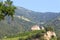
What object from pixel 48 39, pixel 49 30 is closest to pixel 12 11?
pixel 48 39

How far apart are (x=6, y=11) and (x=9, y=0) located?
163cm

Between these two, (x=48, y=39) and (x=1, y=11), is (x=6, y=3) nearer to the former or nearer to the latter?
(x=1, y=11)

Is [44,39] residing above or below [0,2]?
below

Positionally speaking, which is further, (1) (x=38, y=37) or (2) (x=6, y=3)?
(1) (x=38, y=37)

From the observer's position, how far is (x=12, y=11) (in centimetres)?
3372

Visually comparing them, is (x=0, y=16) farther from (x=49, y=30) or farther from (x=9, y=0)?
(x=49, y=30)

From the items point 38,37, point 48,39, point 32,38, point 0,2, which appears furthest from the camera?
point 32,38

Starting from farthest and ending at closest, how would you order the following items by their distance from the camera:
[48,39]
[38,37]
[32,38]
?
[32,38] < [38,37] < [48,39]

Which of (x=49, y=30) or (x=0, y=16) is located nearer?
(x=0, y=16)

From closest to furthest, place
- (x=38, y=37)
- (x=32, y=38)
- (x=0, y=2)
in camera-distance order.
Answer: (x=0, y=2) < (x=38, y=37) < (x=32, y=38)

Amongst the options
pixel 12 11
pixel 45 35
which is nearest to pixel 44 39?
pixel 45 35

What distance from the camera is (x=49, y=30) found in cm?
6456

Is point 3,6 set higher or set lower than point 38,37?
higher

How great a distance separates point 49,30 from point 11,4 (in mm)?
31990
